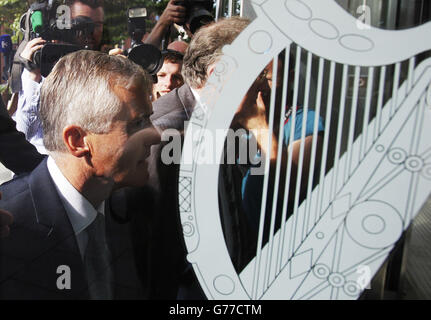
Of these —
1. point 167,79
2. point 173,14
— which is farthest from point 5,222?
point 173,14

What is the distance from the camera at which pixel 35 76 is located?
1.53 m

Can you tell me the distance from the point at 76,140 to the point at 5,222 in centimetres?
40

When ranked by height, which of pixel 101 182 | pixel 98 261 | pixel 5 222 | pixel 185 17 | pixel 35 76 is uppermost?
pixel 185 17

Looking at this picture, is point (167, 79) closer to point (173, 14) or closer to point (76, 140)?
point (173, 14)

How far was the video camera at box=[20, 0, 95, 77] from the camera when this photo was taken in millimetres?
1476

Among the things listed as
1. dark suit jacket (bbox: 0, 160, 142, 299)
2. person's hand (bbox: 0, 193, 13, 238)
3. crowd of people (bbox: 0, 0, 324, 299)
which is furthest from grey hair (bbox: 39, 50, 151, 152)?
person's hand (bbox: 0, 193, 13, 238)

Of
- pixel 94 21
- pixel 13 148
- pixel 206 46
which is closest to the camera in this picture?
pixel 206 46

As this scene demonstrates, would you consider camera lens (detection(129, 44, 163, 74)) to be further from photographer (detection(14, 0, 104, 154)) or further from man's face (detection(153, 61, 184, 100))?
photographer (detection(14, 0, 104, 154))

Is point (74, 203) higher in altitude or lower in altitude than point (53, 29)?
lower

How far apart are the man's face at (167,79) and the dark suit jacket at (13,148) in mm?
533

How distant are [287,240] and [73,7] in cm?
112

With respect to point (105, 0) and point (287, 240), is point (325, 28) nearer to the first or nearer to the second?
point (287, 240)

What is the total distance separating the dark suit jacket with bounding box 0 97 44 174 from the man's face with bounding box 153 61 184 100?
1.75ft

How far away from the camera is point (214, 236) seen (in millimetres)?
1382
